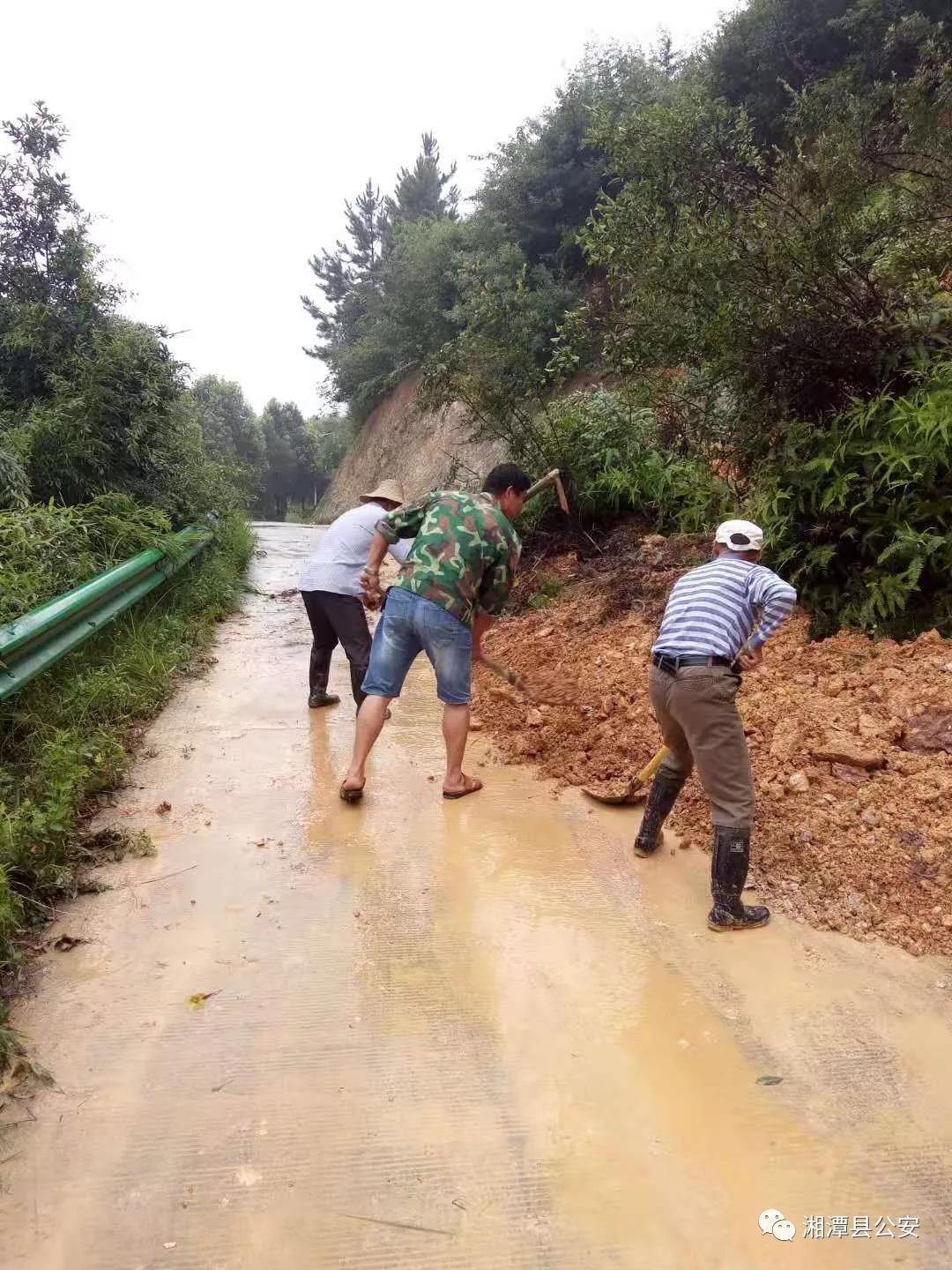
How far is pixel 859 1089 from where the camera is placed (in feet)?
7.36

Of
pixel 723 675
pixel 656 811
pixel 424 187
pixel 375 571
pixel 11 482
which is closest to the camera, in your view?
pixel 723 675

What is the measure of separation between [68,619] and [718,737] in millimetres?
3403

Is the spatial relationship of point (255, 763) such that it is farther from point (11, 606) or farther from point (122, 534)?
point (122, 534)

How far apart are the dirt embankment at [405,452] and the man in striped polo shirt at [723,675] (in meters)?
11.9

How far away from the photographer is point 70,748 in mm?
3754

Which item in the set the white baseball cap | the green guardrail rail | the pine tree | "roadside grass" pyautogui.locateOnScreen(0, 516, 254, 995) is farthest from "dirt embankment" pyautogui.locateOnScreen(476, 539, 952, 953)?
the pine tree

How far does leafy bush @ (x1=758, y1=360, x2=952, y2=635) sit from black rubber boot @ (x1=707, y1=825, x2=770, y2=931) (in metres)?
2.20

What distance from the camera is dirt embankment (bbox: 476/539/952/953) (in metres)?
3.11

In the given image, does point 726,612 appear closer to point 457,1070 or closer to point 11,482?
point 457,1070

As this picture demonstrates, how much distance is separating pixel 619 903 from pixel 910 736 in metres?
1.66

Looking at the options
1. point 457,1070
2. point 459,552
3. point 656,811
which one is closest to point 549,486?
point 459,552

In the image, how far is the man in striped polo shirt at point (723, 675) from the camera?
9.80 feet

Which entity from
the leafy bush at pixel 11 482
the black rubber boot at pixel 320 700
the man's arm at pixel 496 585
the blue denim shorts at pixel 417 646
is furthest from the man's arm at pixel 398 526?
the leafy bush at pixel 11 482

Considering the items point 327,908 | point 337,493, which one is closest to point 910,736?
point 327,908
